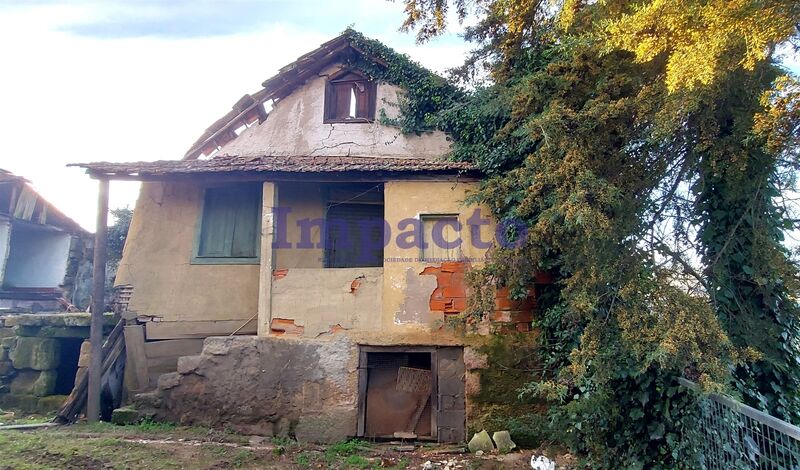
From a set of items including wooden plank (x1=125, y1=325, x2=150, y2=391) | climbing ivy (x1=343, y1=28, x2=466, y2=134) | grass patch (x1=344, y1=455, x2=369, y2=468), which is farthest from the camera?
climbing ivy (x1=343, y1=28, x2=466, y2=134)

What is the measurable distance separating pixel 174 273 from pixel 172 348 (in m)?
1.23

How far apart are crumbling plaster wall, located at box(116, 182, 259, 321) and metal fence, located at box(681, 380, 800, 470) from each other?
649cm

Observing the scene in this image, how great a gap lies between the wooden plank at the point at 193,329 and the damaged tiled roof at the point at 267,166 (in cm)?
244

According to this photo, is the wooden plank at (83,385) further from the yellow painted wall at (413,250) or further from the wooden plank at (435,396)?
the wooden plank at (435,396)

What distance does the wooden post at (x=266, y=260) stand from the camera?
7383mm

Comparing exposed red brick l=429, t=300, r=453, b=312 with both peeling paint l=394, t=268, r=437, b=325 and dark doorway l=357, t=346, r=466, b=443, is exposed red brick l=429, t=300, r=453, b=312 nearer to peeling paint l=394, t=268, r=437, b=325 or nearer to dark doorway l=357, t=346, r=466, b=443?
peeling paint l=394, t=268, r=437, b=325

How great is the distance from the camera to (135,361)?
7.86 m

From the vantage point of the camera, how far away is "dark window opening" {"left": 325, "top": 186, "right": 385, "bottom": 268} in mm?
8695

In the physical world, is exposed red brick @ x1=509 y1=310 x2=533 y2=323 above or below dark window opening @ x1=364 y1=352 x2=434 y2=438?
above

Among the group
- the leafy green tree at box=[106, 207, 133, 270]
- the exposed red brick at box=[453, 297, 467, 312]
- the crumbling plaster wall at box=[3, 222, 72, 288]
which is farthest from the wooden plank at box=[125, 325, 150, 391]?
the crumbling plaster wall at box=[3, 222, 72, 288]

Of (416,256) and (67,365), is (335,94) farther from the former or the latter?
(67,365)

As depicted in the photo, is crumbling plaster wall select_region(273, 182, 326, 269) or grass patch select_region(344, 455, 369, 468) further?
crumbling plaster wall select_region(273, 182, 326, 269)

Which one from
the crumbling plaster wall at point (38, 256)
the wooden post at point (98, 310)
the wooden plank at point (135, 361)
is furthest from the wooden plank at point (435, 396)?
the crumbling plaster wall at point (38, 256)

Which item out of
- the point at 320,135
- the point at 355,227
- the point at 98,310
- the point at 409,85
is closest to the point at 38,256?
the point at 98,310
